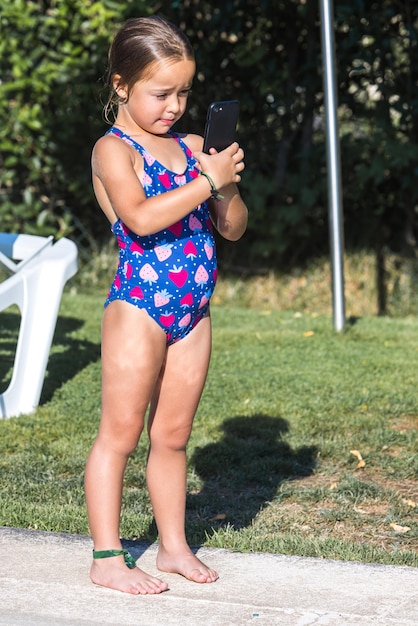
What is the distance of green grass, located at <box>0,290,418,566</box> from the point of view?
349 centimetres

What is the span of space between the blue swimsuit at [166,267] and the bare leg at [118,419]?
5 cm

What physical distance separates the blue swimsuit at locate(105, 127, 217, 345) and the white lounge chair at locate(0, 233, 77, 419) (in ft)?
6.00

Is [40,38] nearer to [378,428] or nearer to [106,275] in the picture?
[106,275]

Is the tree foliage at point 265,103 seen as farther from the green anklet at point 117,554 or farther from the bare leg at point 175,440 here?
the green anklet at point 117,554

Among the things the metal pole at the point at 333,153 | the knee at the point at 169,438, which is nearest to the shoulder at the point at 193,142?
the knee at the point at 169,438

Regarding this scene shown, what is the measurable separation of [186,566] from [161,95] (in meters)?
1.23

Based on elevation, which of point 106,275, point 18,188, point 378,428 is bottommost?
point 378,428

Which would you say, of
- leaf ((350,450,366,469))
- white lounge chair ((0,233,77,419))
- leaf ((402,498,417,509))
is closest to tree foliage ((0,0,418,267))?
white lounge chair ((0,233,77,419))

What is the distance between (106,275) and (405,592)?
5.79m

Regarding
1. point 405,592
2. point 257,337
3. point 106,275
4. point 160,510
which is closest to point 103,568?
point 160,510

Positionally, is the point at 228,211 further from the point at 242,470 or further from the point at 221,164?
the point at 242,470

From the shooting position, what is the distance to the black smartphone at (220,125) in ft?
9.03

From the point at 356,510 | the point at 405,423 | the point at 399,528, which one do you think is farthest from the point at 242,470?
the point at 405,423

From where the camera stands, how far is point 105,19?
797cm
